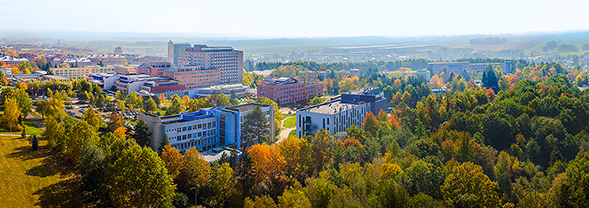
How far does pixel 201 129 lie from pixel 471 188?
63.9 ft

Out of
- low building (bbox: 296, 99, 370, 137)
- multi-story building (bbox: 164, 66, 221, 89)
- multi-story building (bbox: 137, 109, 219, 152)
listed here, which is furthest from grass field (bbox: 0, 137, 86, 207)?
multi-story building (bbox: 164, 66, 221, 89)

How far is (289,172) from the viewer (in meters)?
28.4

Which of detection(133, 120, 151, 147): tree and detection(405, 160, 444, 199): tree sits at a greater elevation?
detection(133, 120, 151, 147): tree

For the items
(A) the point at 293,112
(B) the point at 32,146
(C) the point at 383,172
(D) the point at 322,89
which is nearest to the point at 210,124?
(B) the point at 32,146

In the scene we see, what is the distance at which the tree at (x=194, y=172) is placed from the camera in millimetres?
25984

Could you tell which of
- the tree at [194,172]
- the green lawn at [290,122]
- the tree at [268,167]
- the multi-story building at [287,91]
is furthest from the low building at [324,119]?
the multi-story building at [287,91]

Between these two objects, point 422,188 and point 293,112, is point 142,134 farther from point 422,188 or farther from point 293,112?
point 293,112

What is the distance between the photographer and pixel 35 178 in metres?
26.1

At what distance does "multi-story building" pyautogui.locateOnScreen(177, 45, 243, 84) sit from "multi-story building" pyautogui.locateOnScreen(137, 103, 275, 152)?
172ft

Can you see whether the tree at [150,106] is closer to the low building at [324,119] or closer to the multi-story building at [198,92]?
the multi-story building at [198,92]

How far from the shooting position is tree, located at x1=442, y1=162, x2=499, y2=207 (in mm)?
22844

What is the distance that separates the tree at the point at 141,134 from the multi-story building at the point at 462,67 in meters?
96.4

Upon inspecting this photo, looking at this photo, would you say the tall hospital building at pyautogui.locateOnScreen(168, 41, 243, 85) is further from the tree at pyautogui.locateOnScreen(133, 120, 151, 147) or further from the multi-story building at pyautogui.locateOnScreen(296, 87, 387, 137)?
the tree at pyautogui.locateOnScreen(133, 120, 151, 147)

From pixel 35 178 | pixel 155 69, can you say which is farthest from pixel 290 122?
pixel 155 69
